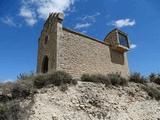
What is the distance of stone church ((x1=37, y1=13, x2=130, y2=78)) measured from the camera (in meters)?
12.4

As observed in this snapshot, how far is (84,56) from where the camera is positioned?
1345 cm

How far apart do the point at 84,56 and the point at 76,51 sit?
699 mm

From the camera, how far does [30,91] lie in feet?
28.2

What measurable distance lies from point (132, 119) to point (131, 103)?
49.7 inches

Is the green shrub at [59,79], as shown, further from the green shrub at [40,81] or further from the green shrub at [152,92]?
the green shrub at [152,92]

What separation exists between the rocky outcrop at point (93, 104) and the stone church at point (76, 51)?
99.4 inches

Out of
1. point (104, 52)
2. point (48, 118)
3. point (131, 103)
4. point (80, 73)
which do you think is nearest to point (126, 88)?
point (131, 103)

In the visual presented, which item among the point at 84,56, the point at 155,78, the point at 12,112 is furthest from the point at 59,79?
the point at 155,78

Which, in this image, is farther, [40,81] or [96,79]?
[96,79]

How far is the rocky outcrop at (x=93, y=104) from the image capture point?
8.10 metres

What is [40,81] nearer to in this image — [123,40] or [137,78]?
[137,78]

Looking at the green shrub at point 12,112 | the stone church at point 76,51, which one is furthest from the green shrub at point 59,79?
the green shrub at point 12,112

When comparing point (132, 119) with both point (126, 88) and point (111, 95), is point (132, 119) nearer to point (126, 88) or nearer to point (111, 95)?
point (111, 95)

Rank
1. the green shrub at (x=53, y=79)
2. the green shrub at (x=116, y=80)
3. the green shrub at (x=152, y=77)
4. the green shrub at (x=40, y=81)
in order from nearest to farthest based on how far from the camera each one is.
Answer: the green shrub at (x=40, y=81) < the green shrub at (x=53, y=79) < the green shrub at (x=116, y=80) < the green shrub at (x=152, y=77)
